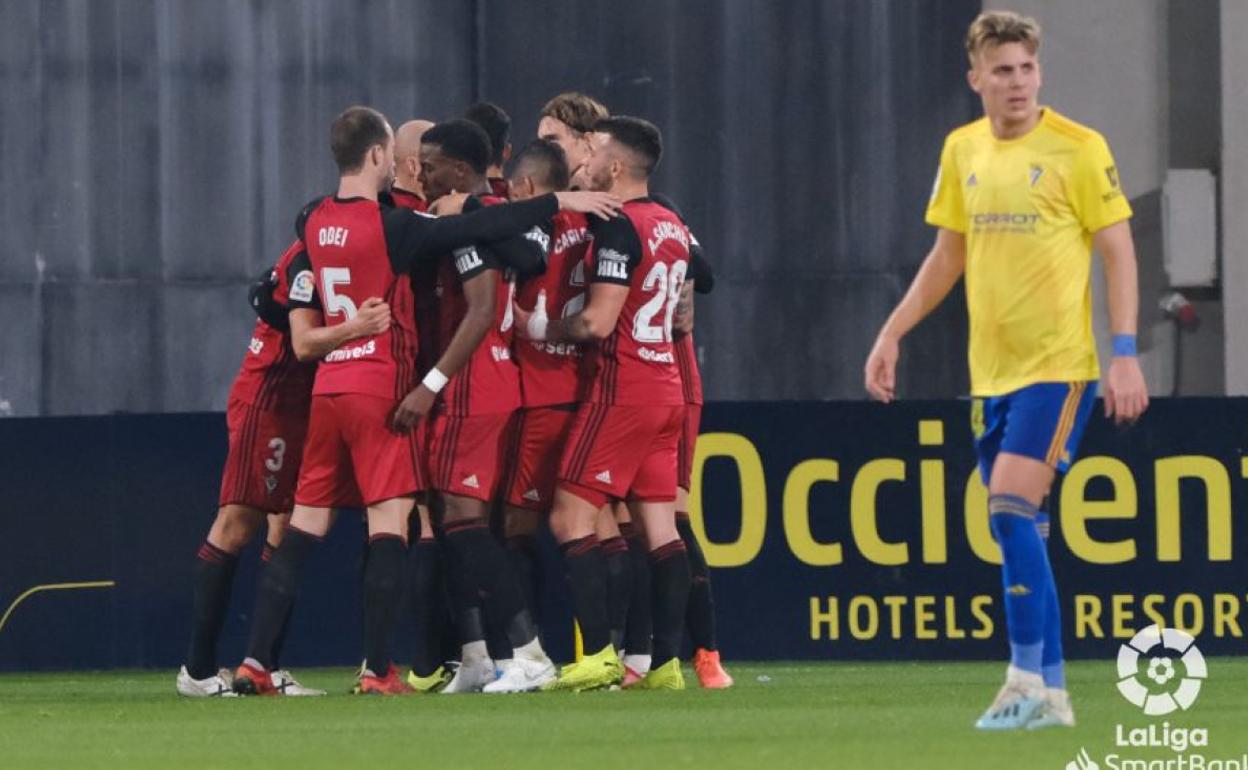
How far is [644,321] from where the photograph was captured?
908cm

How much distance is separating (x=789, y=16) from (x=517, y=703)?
9.50 meters

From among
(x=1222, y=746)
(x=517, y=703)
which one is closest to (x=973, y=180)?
(x=1222, y=746)

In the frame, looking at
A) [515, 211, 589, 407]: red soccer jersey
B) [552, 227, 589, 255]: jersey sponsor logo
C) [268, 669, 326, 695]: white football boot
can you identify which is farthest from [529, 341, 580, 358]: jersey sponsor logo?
[268, 669, 326, 695]: white football boot

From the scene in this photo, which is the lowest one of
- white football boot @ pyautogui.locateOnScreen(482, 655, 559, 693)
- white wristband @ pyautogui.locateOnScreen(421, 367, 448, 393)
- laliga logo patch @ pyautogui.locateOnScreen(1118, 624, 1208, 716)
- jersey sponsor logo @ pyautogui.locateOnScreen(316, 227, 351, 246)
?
laliga logo patch @ pyautogui.locateOnScreen(1118, 624, 1208, 716)

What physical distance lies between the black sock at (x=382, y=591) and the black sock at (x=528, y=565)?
28.2 inches

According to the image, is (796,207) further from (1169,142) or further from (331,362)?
(331,362)

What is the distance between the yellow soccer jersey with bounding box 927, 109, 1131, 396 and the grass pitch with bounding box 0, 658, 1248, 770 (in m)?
0.97

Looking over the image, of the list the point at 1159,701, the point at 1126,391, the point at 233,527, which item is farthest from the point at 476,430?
the point at 1126,391

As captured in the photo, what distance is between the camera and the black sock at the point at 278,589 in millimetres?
8875

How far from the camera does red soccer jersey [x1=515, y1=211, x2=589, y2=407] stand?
9242 mm

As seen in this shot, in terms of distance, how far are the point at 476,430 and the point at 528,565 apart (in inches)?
39.8

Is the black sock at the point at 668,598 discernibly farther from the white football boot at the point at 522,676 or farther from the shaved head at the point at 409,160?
the shaved head at the point at 409,160

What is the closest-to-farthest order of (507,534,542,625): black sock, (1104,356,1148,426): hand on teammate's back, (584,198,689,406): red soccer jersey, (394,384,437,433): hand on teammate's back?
(1104,356,1148,426): hand on teammate's back
(394,384,437,433): hand on teammate's back
(584,198,689,406): red soccer jersey
(507,534,542,625): black sock

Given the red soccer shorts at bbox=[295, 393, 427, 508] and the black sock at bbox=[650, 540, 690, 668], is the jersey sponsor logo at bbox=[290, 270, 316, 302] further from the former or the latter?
the black sock at bbox=[650, 540, 690, 668]
